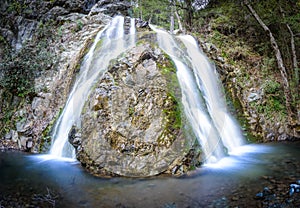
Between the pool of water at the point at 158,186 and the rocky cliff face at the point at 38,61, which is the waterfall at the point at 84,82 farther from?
the pool of water at the point at 158,186

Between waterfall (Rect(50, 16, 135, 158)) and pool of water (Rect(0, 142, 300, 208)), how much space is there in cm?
92

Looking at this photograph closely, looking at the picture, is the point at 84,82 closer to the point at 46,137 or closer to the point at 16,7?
the point at 46,137

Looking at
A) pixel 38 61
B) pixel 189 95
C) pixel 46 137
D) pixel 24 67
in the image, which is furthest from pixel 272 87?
pixel 24 67

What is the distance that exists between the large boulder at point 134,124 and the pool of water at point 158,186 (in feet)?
1.19

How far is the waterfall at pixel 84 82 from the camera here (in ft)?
23.9

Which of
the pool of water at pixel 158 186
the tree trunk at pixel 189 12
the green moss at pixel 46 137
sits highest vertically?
the tree trunk at pixel 189 12

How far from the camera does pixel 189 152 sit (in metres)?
5.56

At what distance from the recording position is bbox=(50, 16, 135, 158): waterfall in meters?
7.27

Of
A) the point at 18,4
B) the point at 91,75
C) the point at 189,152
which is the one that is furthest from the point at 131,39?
the point at 18,4

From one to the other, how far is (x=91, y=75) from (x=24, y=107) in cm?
324

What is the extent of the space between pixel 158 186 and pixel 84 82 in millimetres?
4498

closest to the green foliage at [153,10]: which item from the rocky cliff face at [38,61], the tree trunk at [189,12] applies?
the tree trunk at [189,12]

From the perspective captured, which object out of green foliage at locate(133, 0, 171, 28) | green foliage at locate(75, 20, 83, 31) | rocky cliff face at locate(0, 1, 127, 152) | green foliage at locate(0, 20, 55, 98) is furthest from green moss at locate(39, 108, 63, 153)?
green foliage at locate(133, 0, 171, 28)

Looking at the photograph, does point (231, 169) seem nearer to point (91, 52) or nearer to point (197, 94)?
point (197, 94)
